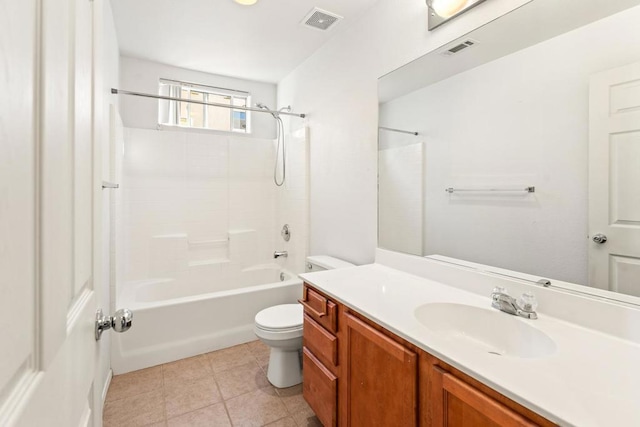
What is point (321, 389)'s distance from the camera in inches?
60.7

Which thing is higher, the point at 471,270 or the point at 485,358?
the point at 471,270

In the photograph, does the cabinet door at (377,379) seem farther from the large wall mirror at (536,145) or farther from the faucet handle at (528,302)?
the large wall mirror at (536,145)

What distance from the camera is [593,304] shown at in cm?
107

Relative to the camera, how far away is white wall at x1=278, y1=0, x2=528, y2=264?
1.77 m

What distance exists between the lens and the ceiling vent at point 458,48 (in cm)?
149

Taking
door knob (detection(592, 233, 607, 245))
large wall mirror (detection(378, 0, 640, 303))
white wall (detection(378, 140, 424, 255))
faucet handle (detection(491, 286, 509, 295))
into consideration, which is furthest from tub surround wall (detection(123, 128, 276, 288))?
door knob (detection(592, 233, 607, 245))

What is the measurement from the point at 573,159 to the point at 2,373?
1578 mm

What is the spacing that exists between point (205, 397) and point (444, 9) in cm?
258

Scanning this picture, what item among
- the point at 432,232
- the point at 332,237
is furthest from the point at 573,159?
the point at 332,237

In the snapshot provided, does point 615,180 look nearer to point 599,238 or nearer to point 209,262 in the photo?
point 599,238

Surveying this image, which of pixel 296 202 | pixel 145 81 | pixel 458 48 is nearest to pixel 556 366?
pixel 458 48

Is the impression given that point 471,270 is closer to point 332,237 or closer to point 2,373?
point 332,237

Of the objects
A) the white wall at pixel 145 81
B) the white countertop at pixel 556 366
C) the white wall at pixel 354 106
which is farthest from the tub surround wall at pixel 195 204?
the white countertop at pixel 556 366

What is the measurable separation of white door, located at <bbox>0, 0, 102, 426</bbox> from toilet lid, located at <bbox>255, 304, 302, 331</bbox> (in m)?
1.38
